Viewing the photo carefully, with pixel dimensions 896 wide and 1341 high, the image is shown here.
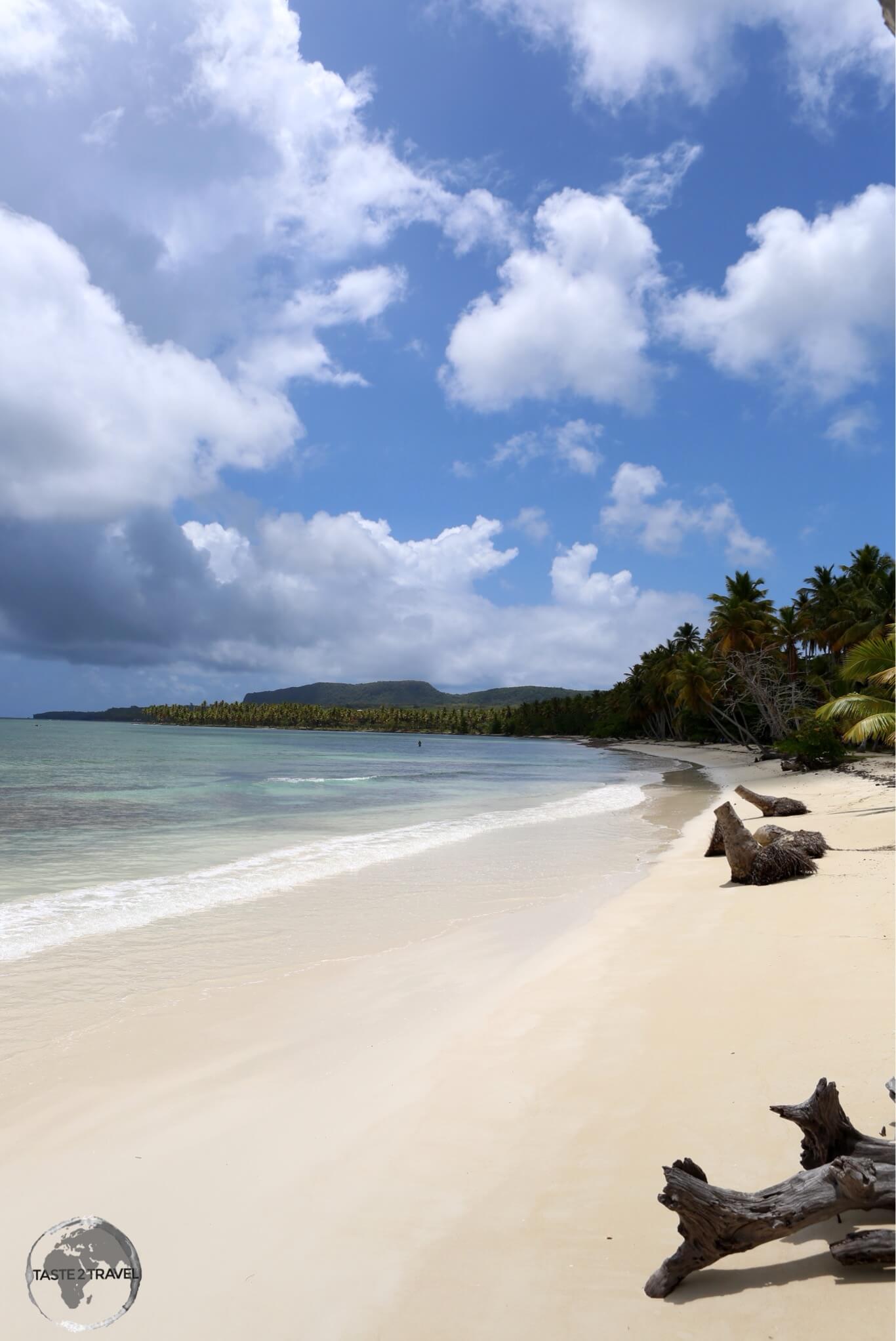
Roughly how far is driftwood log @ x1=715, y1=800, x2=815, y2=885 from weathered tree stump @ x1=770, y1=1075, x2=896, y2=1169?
280 inches

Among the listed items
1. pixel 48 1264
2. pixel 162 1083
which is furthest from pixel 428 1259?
pixel 162 1083

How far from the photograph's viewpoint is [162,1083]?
15.5 feet

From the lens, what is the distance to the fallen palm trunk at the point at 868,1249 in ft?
7.77

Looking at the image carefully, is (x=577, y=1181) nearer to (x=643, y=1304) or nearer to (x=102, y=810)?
(x=643, y=1304)

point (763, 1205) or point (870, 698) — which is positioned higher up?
point (870, 698)

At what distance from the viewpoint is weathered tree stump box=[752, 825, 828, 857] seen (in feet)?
34.1

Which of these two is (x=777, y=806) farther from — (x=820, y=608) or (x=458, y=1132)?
(x=820, y=608)

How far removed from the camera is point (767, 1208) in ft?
8.00

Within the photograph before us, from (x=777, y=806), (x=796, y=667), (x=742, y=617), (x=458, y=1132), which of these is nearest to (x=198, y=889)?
(x=458, y=1132)

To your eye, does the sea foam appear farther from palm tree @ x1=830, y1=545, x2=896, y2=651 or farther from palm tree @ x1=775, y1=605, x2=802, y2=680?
palm tree @ x1=775, y1=605, x2=802, y2=680

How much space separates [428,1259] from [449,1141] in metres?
0.88

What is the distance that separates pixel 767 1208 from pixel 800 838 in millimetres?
9033

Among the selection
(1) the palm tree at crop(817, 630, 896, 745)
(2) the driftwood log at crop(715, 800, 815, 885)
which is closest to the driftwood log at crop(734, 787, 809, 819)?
(1) the palm tree at crop(817, 630, 896, 745)

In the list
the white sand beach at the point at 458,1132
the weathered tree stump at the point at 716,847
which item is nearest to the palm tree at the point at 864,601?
the weathered tree stump at the point at 716,847
